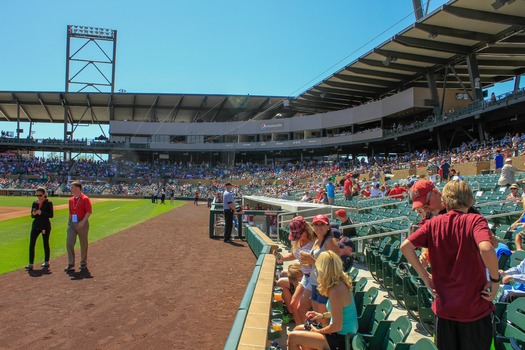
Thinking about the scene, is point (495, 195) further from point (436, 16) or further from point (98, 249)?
point (436, 16)

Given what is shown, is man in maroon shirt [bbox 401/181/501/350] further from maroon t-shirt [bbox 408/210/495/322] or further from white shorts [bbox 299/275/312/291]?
white shorts [bbox 299/275/312/291]

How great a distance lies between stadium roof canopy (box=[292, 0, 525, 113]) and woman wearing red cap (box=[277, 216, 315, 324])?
71.6ft

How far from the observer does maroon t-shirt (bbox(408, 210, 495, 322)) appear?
9.53ft

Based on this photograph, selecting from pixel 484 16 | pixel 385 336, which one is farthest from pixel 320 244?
pixel 484 16

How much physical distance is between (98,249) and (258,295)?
28.7ft

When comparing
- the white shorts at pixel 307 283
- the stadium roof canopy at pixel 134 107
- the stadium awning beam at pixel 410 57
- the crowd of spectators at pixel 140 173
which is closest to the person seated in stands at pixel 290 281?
the white shorts at pixel 307 283

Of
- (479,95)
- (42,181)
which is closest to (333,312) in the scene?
(479,95)

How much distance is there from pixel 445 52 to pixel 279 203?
22365 millimetres

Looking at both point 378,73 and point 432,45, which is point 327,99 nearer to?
point 378,73

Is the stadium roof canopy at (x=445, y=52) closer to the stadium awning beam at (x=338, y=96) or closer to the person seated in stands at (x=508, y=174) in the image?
the stadium awning beam at (x=338, y=96)

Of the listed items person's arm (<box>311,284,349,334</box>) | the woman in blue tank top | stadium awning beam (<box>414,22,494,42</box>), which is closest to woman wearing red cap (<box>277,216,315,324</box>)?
the woman in blue tank top

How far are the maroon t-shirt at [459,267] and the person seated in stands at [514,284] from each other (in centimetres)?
170

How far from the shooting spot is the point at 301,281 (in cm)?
555

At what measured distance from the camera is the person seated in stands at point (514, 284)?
14.1ft
